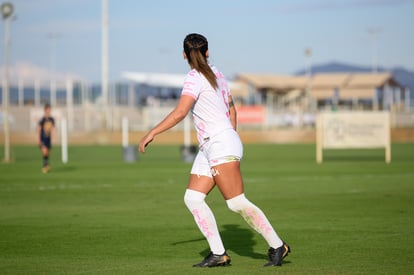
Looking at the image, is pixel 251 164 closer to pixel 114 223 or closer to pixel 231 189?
pixel 114 223

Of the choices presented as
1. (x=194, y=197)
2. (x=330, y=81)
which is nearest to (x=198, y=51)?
(x=194, y=197)

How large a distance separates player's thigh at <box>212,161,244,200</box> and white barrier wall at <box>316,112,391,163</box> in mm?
23266

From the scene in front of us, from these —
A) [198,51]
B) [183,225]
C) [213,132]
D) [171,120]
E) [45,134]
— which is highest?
[198,51]

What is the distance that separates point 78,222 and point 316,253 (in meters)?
4.96

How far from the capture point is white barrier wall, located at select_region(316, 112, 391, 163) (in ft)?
105

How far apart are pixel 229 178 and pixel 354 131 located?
23.7 m

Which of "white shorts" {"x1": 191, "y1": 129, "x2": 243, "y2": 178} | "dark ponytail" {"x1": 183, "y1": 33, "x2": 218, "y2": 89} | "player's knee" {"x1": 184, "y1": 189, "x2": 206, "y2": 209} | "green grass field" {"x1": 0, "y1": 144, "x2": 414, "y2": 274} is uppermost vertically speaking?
"dark ponytail" {"x1": 183, "y1": 33, "x2": 218, "y2": 89}

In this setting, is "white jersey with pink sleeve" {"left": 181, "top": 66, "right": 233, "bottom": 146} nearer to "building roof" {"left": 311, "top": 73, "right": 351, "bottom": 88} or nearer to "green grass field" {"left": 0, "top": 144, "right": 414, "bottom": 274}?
"green grass field" {"left": 0, "top": 144, "right": 414, "bottom": 274}

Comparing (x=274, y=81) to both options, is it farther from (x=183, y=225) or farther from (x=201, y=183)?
(x=201, y=183)

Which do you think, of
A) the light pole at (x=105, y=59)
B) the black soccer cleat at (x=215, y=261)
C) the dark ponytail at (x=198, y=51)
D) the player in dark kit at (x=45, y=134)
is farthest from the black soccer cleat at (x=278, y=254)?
the light pole at (x=105, y=59)

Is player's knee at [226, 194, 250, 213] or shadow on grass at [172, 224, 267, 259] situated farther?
shadow on grass at [172, 224, 267, 259]

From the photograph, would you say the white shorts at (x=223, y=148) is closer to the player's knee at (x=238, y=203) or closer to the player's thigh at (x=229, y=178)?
the player's thigh at (x=229, y=178)

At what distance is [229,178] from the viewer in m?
9.05

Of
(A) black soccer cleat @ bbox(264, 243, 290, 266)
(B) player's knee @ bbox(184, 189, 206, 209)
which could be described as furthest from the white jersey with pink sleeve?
(A) black soccer cleat @ bbox(264, 243, 290, 266)
